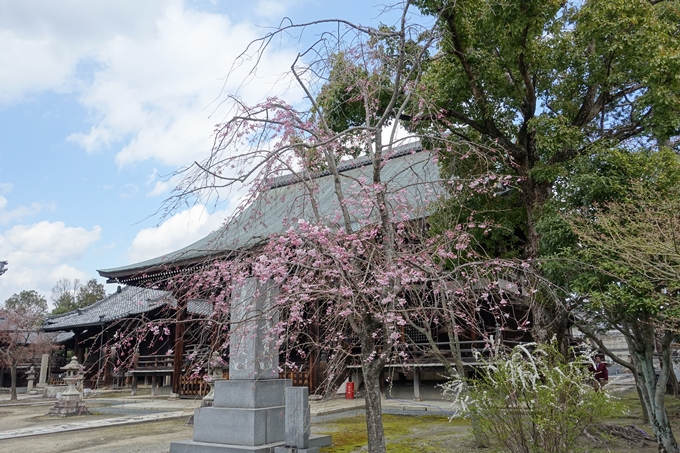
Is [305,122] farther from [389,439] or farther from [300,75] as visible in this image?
[389,439]

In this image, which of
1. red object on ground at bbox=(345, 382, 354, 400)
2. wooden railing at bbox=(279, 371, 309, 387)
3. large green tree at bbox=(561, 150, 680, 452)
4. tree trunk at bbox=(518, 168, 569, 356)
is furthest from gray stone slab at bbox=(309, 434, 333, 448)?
wooden railing at bbox=(279, 371, 309, 387)

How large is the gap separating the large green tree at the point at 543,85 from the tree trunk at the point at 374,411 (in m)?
3.24

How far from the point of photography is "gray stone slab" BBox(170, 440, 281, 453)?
665 centimetres

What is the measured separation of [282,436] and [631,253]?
5455mm

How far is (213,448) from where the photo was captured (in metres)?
6.98

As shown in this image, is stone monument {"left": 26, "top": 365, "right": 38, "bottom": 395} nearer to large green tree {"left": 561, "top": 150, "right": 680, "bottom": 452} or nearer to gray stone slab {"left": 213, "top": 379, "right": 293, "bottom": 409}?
gray stone slab {"left": 213, "top": 379, "right": 293, "bottom": 409}

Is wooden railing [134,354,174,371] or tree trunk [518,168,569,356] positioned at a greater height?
tree trunk [518,168,569,356]

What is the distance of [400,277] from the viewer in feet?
18.9

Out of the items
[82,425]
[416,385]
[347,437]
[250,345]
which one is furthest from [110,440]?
[416,385]

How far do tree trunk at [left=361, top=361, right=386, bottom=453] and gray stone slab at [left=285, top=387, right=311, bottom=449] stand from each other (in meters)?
1.37

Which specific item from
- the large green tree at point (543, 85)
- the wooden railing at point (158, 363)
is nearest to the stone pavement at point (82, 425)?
the wooden railing at point (158, 363)

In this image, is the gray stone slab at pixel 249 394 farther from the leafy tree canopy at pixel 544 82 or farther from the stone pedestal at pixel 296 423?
the leafy tree canopy at pixel 544 82

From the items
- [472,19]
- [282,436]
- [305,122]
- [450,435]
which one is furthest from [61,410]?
[472,19]

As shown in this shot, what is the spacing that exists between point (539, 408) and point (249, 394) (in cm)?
420
